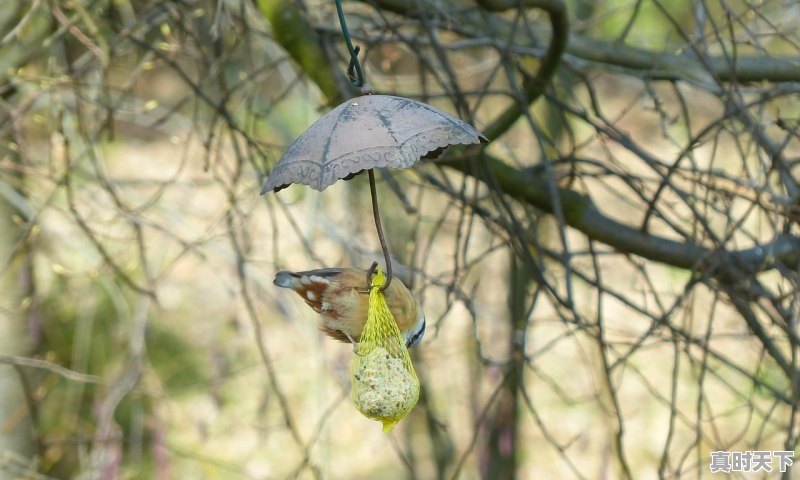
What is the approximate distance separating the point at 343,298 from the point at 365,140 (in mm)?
523

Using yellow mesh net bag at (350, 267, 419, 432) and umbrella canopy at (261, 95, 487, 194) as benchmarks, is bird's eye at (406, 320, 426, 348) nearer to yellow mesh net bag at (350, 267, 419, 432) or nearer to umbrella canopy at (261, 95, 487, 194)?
yellow mesh net bag at (350, 267, 419, 432)

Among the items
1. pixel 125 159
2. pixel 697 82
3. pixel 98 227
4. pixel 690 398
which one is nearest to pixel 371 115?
pixel 697 82

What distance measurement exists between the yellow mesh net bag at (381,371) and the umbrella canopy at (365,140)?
0.40 metres

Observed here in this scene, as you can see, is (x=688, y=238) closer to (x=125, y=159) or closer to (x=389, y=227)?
(x=389, y=227)

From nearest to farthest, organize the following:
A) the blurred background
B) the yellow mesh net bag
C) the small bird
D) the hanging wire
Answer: the hanging wire → the yellow mesh net bag → the small bird → the blurred background

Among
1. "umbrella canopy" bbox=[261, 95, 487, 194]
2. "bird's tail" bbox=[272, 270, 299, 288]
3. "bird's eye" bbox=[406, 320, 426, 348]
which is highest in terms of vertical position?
"umbrella canopy" bbox=[261, 95, 487, 194]

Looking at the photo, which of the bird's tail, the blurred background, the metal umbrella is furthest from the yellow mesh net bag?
the blurred background

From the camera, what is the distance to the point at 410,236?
3504 mm

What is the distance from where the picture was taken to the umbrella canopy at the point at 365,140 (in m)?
1.47

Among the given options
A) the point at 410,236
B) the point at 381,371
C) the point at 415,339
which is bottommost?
the point at 381,371

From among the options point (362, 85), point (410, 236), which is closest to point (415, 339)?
point (362, 85)

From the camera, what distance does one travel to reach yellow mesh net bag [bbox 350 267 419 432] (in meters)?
1.76

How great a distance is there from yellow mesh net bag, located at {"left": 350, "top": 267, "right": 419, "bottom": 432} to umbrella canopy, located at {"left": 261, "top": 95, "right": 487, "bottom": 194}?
0.40 m

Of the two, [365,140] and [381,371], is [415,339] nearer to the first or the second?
[381,371]
